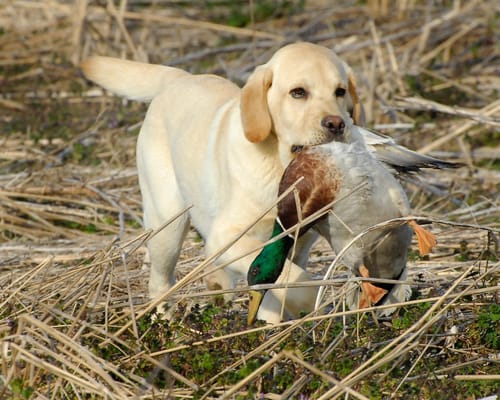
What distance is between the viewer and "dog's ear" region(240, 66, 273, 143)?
426cm

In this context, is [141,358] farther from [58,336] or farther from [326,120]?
[326,120]

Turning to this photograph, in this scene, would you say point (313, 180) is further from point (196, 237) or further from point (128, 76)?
point (196, 237)

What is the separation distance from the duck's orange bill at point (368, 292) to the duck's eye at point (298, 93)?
2.95 feet

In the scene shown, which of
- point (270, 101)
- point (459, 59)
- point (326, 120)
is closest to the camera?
point (326, 120)

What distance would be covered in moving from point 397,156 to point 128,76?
2079 millimetres

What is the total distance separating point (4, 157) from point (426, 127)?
3.16 meters

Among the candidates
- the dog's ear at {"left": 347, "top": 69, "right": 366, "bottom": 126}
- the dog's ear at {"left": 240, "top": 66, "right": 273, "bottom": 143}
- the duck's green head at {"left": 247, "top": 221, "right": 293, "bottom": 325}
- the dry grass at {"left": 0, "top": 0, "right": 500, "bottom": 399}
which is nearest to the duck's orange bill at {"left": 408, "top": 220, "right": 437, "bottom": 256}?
the dry grass at {"left": 0, "top": 0, "right": 500, "bottom": 399}

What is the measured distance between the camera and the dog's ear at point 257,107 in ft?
14.0

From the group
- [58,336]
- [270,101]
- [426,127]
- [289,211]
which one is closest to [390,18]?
[426,127]

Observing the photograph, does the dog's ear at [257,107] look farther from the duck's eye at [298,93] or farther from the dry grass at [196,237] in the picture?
the dry grass at [196,237]

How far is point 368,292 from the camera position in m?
3.78

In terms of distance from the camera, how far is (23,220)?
249 inches

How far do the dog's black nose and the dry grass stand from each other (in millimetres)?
709

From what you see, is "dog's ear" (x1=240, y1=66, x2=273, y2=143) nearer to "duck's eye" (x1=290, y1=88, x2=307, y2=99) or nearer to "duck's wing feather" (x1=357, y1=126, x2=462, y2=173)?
"duck's eye" (x1=290, y1=88, x2=307, y2=99)
